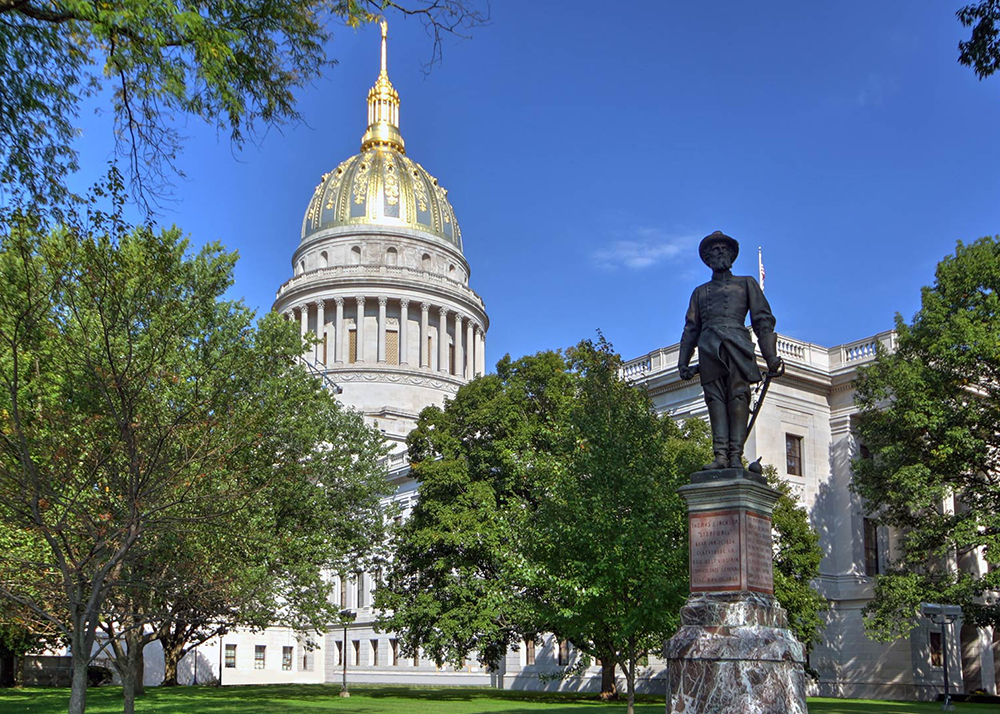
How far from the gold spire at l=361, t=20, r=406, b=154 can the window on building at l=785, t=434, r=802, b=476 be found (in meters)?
65.9

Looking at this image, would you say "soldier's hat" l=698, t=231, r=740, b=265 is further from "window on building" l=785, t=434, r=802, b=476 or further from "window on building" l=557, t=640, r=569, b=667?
"window on building" l=557, t=640, r=569, b=667

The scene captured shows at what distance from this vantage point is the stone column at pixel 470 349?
307ft

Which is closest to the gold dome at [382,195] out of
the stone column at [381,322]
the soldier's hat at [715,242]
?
the stone column at [381,322]

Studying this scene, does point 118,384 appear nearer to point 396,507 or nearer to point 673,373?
point 396,507

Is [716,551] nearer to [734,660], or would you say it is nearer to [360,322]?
[734,660]

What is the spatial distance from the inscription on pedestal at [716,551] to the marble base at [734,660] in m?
0.17

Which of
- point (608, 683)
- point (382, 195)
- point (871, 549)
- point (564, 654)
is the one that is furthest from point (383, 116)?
point (608, 683)

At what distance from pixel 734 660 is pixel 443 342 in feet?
263

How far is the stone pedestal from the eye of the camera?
11961mm

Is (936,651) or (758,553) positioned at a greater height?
(758,553)

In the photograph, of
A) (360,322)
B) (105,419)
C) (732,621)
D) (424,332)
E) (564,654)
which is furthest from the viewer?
(424,332)

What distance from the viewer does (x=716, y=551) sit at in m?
12.9

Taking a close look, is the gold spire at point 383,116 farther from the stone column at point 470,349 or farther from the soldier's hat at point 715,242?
the soldier's hat at point 715,242

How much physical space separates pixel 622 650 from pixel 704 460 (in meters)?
7.90
